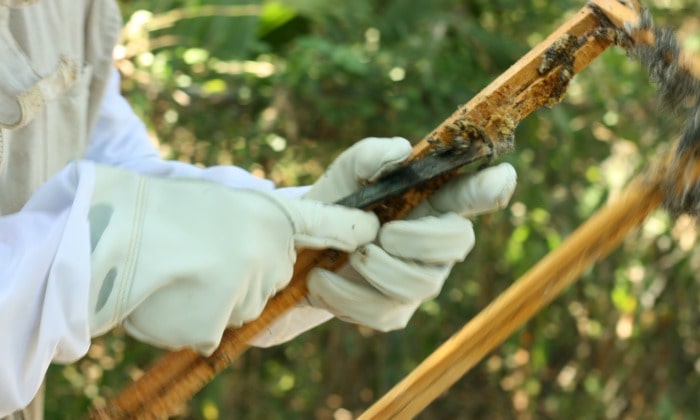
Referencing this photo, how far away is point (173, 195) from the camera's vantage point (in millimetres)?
1016

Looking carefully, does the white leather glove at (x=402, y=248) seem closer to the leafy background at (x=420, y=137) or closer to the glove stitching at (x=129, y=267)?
the glove stitching at (x=129, y=267)

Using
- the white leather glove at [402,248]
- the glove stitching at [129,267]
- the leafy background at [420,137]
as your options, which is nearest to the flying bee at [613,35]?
the white leather glove at [402,248]

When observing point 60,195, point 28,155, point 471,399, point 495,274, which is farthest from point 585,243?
point 471,399

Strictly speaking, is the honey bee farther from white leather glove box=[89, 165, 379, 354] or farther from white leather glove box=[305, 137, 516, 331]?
white leather glove box=[89, 165, 379, 354]

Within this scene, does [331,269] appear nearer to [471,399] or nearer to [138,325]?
[138,325]

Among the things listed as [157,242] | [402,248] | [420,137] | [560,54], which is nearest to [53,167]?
[157,242]

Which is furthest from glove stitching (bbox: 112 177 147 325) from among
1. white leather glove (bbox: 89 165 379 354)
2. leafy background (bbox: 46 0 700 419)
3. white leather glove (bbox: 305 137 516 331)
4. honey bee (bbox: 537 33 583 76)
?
leafy background (bbox: 46 0 700 419)

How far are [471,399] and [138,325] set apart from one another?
192 cm

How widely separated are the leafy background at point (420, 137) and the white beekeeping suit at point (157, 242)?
104 cm

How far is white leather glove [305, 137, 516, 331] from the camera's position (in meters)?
1.06

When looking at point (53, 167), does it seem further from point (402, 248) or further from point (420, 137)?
point (420, 137)

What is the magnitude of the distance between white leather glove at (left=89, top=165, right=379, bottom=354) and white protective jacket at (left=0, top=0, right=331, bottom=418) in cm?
3

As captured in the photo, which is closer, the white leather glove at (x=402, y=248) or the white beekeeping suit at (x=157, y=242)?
the white beekeeping suit at (x=157, y=242)

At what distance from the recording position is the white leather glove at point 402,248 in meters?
1.06
